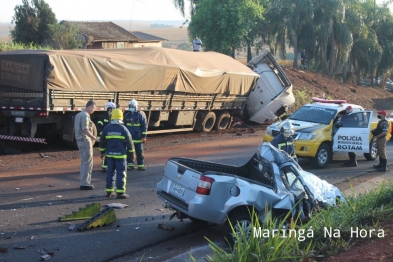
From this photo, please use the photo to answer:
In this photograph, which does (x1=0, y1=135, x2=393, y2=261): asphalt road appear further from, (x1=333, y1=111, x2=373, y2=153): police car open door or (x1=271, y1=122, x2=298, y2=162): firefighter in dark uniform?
(x1=271, y1=122, x2=298, y2=162): firefighter in dark uniform

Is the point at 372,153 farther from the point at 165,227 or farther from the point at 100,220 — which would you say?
the point at 100,220

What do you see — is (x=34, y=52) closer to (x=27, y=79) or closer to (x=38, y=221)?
(x=27, y=79)

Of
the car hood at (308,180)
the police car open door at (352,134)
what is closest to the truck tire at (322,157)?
the police car open door at (352,134)

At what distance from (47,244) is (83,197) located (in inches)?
109

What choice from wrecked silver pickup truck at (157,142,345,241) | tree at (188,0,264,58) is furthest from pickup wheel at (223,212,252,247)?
tree at (188,0,264,58)

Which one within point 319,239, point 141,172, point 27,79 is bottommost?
point 141,172

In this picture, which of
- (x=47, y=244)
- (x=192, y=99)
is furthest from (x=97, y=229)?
(x=192, y=99)

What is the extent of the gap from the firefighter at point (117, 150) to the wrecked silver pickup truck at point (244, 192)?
5.37 ft

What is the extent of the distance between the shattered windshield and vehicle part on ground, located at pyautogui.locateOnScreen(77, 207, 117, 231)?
8.17 m

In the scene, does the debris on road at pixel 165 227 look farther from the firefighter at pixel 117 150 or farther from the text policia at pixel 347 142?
the text policia at pixel 347 142

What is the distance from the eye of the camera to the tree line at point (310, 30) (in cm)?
3366

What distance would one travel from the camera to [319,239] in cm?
641

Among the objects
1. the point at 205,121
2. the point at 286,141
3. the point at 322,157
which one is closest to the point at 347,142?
the point at 322,157

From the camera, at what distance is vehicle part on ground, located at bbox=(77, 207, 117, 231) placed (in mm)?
8273
